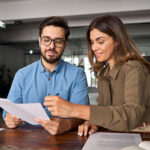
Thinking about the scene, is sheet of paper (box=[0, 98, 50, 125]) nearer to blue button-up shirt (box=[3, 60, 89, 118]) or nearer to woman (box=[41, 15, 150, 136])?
woman (box=[41, 15, 150, 136])

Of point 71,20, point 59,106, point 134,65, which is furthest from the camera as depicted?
point 71,20

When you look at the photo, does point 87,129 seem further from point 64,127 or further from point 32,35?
point 32,35

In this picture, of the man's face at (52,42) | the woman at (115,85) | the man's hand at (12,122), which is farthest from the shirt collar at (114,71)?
the man's hand at (12,122)

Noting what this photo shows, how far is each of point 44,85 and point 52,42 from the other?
41cm

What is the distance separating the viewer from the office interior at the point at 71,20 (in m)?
5.45

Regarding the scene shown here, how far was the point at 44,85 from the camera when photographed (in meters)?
1.92

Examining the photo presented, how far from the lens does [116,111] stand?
1.10m

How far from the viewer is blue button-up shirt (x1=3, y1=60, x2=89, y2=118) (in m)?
1.91

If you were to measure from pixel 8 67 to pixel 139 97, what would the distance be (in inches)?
363

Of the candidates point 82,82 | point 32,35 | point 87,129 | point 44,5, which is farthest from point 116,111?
point 32,35

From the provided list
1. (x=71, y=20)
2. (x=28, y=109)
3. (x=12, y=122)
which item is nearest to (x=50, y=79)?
(x=12, y=122)

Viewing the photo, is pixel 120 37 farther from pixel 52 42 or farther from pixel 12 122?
pixel 12 122

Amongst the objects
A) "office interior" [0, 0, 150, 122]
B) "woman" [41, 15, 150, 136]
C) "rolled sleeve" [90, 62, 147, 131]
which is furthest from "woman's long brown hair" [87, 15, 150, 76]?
"office interior" [0, 0, 150, 122]

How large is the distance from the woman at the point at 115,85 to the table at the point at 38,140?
105 mm
